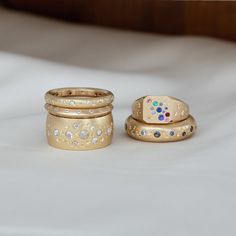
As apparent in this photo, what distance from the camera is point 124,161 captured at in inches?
25.3

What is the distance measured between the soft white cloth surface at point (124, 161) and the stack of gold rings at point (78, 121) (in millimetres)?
13

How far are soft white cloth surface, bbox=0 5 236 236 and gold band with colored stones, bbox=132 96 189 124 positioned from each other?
0.03m

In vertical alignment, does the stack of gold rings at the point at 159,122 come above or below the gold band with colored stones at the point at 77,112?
below

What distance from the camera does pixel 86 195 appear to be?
1.79 ft

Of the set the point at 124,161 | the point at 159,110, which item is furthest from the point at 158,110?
the point at 124,161

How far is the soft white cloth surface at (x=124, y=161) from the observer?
19.7 inches

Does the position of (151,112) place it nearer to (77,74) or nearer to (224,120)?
(224,120)

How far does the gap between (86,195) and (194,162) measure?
15 centimetres

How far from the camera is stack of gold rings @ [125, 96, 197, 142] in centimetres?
71

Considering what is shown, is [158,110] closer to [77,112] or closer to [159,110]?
[159,110]

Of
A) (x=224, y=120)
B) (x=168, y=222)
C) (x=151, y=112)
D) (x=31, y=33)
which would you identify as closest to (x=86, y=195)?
(x=168, y=222)

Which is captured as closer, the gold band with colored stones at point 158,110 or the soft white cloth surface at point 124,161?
the soft white cloth surface at point 124,161

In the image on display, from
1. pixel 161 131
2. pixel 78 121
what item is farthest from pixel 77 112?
pixel 161 131

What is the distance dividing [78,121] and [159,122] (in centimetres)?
11
